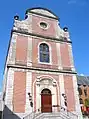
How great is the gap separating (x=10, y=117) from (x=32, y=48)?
7.31 metres

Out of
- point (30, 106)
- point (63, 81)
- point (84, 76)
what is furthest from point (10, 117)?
point (84, 76)

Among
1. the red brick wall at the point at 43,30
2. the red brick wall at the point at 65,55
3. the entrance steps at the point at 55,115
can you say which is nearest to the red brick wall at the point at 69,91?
the entrance steps at the point at 55,115

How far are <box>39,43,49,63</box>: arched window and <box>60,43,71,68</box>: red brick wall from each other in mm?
1760

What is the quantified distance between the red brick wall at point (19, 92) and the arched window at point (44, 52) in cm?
310

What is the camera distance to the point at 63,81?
626 inches

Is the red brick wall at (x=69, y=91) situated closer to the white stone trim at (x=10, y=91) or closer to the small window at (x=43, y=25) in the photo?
the white stone trim at (x=10, y=91)

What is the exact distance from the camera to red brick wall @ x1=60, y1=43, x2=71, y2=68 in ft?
56.4

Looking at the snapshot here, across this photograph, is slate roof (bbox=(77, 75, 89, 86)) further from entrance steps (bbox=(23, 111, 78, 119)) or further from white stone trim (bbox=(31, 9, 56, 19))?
entrance steps (bbox=(23, 111, 78, 119))

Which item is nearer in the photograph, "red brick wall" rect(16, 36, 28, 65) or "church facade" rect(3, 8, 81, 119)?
"church facade" rect(3, 8, 81, 119)

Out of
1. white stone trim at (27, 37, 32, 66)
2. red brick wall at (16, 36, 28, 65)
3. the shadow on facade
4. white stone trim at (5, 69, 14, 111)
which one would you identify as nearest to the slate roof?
white stone trim at (27, 37, 32, 66)

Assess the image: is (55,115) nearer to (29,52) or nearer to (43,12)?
(29,52)

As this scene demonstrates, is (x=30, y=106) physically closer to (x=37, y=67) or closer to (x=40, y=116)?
(x=40, y=116)

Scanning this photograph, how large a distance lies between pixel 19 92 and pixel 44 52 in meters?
5.62

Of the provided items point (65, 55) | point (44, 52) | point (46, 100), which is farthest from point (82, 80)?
point (46, 100)
